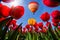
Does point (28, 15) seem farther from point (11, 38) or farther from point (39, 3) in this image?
point (11, 38)

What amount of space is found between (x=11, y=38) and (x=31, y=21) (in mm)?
452

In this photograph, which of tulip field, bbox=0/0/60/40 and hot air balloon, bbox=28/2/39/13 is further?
hot air balloon, bbox=28/2/39/13

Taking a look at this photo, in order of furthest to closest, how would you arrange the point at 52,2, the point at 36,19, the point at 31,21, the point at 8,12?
the point at 36,19 → the point at 31,21 → the point at 8,12 → the point at 52,2

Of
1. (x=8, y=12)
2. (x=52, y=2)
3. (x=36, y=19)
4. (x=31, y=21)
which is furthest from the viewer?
(x=36, y=19)

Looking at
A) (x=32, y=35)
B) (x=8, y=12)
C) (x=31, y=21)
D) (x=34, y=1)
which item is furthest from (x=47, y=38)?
(x=34, y=1)

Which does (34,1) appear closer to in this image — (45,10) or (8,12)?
(45,10)

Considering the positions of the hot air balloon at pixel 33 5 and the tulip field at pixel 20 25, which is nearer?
the tulip field at pixel 20 25

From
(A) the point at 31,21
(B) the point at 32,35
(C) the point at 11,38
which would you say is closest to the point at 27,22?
(A) the point at 31,21

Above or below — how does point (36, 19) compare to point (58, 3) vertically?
below

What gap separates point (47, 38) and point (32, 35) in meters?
0.06

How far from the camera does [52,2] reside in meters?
0.44

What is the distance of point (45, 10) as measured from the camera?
1059 mm

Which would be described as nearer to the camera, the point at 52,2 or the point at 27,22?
the point at 52,2

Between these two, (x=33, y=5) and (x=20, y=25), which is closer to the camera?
(x=20, y=25)
